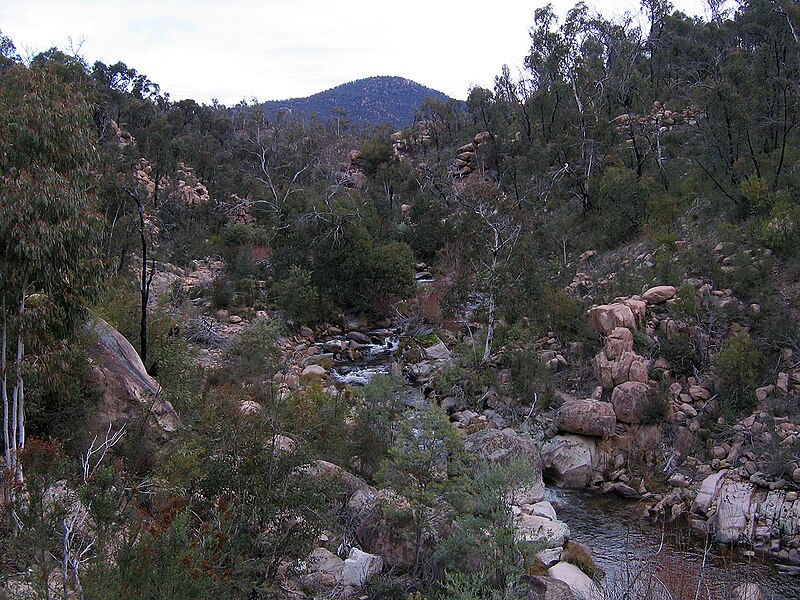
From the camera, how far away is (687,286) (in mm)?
13297

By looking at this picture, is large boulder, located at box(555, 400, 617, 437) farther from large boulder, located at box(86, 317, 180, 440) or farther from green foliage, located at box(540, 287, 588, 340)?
large boulder, located at box(86, 317, 180, 440)

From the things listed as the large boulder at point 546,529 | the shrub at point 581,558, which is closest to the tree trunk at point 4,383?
the large boulder at point 546,529

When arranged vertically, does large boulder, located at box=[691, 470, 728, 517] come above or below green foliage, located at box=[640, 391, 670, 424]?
below

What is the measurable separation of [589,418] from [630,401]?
832 mm

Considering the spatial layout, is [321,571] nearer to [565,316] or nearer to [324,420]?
[324,420]

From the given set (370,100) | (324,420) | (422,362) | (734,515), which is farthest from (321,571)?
(370,100)

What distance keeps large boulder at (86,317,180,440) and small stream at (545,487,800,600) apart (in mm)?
5989

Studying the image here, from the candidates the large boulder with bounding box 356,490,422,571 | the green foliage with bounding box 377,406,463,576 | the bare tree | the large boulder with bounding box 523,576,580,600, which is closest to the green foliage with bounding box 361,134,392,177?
the bare tree

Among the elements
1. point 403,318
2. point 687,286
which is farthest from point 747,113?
point 403,318

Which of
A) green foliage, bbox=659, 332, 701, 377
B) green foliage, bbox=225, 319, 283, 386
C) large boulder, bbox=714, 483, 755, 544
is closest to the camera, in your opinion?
large boulder, bbox=714, 483, 755, 544

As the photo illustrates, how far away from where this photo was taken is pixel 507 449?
10.4 metres

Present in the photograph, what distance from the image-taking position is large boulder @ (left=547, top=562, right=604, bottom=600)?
705 centimetres

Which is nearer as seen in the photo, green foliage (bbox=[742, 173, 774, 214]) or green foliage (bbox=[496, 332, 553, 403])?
green foliage (bbox=[496, 332, 553, 403])

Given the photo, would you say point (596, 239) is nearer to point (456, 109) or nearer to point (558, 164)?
point (558, 164)
